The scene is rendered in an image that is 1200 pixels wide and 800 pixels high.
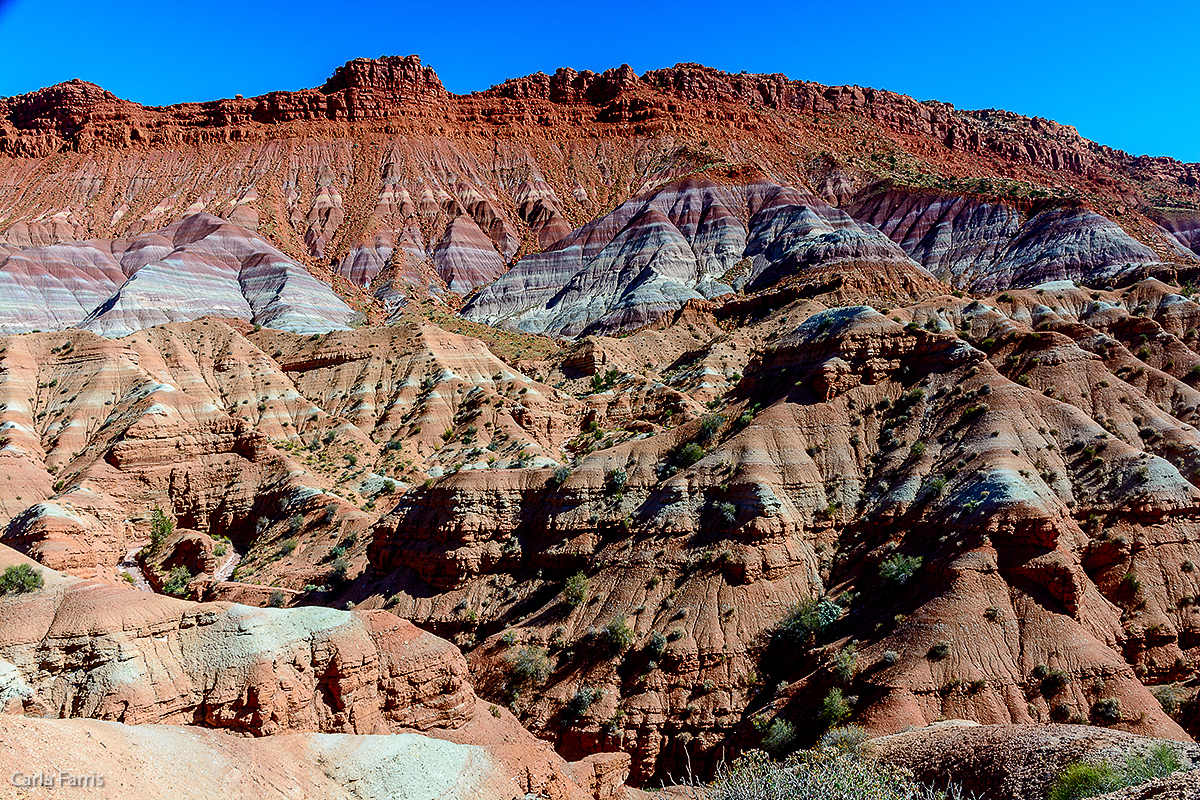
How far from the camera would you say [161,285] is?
103438 mm

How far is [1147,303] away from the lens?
6625 cm

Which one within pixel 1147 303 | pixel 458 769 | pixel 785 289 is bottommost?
pixel 458 769

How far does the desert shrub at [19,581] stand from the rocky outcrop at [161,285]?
233 feet

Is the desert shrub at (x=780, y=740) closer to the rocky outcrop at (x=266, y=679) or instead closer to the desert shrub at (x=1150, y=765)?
the rocky outcrop at (x=266, y=679)

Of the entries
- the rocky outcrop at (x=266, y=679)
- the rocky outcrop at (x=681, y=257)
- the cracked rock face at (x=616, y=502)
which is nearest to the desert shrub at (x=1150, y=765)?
the cracked rock face at (x=616, y=502)

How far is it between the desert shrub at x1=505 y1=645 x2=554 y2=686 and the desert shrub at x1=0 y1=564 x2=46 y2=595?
18.3 metres

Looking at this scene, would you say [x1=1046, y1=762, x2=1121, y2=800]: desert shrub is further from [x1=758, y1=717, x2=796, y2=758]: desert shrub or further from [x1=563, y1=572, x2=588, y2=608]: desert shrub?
[x1=563, y1=572, x2=588, y2=608]: desert shrub

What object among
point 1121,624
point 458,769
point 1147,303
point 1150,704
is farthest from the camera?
point 1147,303

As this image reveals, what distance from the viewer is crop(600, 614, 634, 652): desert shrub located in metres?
35.4

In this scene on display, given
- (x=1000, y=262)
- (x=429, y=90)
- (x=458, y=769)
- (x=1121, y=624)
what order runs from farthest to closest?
(x=429, y=90)
(x=1000, y=262)
(x=1121, y=624)
(x=458, y=769)

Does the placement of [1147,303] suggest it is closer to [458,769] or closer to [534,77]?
[458,769]

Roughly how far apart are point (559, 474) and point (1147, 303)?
2108 inches

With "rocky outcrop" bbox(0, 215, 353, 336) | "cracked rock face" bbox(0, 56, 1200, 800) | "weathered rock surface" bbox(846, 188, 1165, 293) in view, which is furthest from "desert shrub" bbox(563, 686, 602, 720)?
"weathered rock surface" bbox(846, 188, 1165, 293)

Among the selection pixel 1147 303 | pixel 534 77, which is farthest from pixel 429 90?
pixel 1147 303
